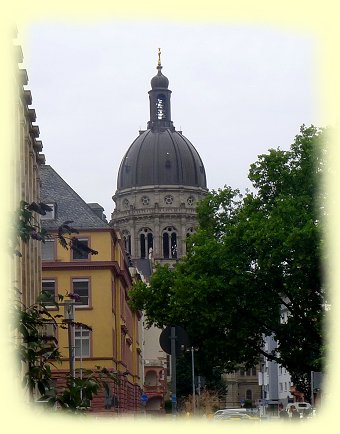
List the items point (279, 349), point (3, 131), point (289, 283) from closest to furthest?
point (3, 131)
point (289, 283)
point (279, 349)

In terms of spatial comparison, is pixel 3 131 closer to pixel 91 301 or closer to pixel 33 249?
pixel 33 249

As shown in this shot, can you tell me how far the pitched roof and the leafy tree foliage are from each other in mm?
11053

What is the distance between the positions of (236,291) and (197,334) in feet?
8.31

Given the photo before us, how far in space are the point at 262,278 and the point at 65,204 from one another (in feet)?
63.3

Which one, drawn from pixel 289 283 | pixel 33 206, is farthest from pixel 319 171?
pixel 33 206

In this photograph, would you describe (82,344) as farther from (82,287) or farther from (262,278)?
(262,278)

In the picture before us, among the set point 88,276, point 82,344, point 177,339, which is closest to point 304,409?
point 177,339

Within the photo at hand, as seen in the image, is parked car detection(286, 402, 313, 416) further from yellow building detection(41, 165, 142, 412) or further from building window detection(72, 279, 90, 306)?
building window detection(72, 279, 90, 306)

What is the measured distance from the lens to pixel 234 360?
49875 mm

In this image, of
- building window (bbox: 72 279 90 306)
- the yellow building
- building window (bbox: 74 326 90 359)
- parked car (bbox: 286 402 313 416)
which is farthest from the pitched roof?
parked car (bbox: 286 402 313 416)

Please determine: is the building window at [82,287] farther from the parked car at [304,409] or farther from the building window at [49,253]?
the parked car at [304,409]

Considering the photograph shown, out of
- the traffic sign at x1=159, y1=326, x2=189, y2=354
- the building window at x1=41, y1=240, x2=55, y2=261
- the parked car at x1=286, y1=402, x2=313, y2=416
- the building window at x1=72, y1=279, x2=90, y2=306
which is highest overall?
the building window at x1=41, y1=240, x2=55, y2=261

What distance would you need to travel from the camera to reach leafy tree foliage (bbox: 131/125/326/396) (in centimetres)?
4562

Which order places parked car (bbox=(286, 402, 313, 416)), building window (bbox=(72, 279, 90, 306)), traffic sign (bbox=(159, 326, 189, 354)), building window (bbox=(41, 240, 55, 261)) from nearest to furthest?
parked car (bbox=(286, 402, 313, 416)) → traffic sign (bbox=(159, 326, 189, 354)) → building window (bbox=(41, 240, 55, 261)) → building window (bbox=(72, 279, 90, 306))
